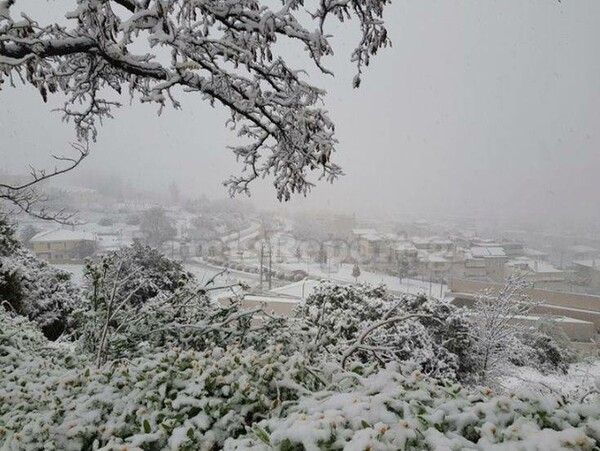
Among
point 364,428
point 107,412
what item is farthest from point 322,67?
point 107,412

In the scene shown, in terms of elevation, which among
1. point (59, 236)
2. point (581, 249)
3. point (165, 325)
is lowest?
point (581, 249)

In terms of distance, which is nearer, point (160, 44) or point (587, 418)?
point (587, 418)

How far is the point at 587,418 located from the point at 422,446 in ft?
2.09

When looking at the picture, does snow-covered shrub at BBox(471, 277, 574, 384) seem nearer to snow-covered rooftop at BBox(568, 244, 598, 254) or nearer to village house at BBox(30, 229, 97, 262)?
village house at BBox(30, 229, 97, 262)

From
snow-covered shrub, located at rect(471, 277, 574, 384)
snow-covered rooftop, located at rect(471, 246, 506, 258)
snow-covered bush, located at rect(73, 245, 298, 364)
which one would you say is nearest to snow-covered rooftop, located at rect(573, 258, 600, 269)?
snow-covered rooftop, located at rect(471, 246, 506, 258)

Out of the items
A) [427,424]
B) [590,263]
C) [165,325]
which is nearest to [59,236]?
[165,325]

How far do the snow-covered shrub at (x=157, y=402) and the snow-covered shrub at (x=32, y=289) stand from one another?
8.21 meters

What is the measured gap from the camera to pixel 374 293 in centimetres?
1120

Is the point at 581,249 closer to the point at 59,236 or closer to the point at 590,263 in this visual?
the point at 590,263

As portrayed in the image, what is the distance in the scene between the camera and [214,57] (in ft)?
8.36

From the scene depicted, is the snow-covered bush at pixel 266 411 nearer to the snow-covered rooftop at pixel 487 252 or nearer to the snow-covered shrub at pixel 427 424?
the snow-covered shrub at pixel 427 424

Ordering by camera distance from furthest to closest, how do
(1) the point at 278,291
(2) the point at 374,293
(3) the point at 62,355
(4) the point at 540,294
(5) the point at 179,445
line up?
(4) the point at 540,294 < (1) the point at 278,291 < (2) the point at 374,293 < (3) the point at 62,355 < (5) the point at 179,445

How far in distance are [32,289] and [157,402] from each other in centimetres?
1090

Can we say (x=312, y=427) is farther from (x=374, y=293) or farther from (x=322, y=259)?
(x=322, y=259)
